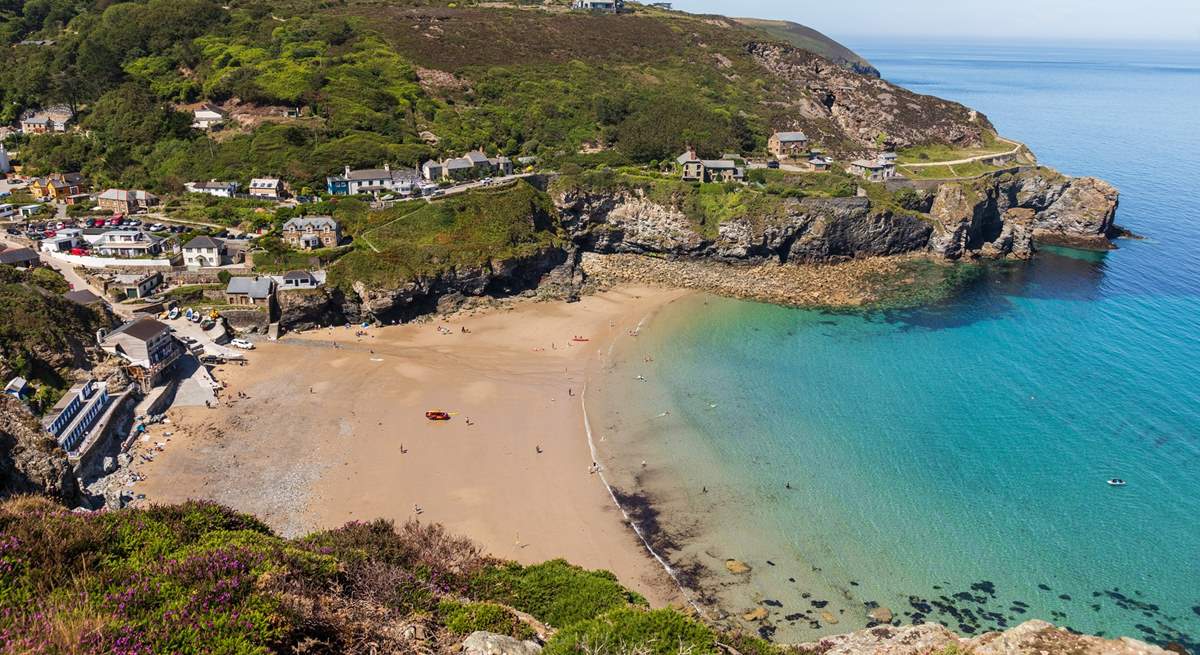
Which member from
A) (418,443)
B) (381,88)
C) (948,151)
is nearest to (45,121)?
(381,88)

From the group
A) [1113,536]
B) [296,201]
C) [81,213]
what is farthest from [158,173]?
[1113,536]

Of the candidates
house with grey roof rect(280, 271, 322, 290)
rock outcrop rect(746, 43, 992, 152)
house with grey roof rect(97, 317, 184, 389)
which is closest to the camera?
house with grey roof rect(97, 317, 184, 389)

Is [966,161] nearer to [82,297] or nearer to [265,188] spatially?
[265,188]

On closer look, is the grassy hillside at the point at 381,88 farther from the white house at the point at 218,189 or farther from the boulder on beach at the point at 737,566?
the boulder on beach at the point at 737,566

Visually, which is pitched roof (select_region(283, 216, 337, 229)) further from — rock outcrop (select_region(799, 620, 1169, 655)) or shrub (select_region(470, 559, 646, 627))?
rock outcrop (select_region(799, 620, 1169, 655))

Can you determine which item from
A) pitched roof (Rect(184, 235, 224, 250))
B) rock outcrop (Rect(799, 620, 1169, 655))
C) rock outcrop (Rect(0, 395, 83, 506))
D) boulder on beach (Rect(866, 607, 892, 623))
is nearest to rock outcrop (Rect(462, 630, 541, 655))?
rock outcrop (Rect(799, 620, 1169, 655))

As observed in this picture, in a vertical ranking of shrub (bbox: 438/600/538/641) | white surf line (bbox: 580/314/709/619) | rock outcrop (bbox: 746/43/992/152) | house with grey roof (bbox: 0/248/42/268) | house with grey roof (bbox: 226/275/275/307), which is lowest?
white surf line (bbox: 580/314/709/619)
